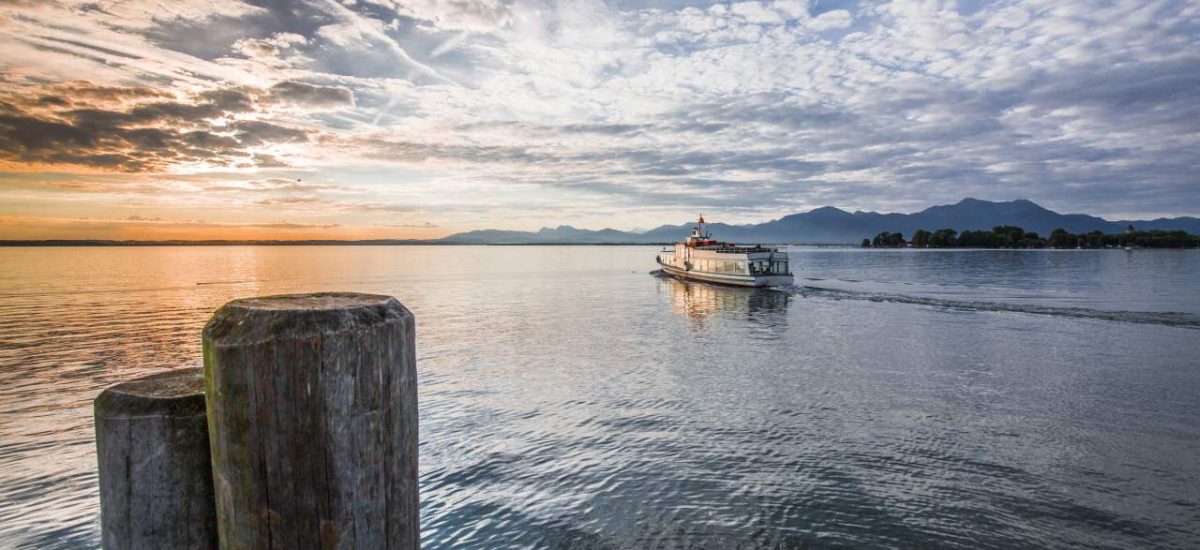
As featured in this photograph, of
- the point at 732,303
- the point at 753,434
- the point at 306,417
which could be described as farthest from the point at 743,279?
the point at 306,417

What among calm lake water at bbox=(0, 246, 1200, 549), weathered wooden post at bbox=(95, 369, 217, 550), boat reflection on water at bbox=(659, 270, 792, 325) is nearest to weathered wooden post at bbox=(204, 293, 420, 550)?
weathered wooden post at bbox=(95, 369, 217, 550)

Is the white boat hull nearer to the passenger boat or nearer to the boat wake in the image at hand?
the passenger boat

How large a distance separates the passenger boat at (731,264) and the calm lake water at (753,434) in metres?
29.2

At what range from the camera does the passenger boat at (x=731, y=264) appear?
5975 centimetres

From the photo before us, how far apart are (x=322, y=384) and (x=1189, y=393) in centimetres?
2332

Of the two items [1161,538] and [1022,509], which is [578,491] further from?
[1161,538]

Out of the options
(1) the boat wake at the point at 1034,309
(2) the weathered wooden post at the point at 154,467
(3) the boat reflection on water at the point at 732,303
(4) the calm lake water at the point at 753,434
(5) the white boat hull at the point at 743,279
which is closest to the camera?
(2) the weathered wooden post at the point at 154,467

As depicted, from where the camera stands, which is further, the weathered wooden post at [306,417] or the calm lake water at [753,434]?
the calm lake water at [753,434]

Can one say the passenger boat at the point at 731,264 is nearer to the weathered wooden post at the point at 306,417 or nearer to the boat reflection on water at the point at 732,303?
the boat reflection on water at the point at 732,303

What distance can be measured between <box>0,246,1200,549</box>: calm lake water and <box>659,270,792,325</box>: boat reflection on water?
7114 millimetres

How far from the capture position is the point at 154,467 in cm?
256

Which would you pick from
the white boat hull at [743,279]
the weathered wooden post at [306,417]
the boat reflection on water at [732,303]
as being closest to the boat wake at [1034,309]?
the white boat hull at [743,279]

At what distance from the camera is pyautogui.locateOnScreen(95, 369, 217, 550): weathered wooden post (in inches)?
99.9

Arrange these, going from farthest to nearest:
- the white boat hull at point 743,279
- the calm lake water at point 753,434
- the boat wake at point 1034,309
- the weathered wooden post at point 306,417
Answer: the white boat hull at point 743,279 → the boat wake at point 1034,309 → the calm lake water at point 753,434 → the weathered wooden post at point 306,417
